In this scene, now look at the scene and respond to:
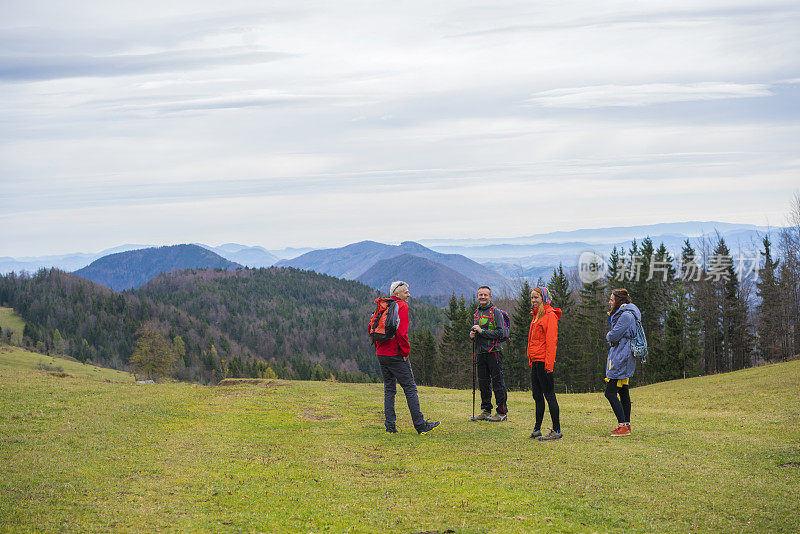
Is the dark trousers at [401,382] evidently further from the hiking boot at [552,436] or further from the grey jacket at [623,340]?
the grey jacket at [623,340]

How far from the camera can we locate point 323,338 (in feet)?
648

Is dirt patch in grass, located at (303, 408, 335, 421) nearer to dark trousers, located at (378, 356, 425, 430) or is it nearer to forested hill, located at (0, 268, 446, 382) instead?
dark trousers, located at (378, 356, 425, 430)

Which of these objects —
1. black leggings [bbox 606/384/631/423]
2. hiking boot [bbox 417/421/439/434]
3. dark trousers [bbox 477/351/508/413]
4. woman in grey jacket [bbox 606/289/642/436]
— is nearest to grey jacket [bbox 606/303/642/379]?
woman in grey jacket [bbox 606/289/642/436]

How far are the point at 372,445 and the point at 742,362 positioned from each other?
68.3 metres

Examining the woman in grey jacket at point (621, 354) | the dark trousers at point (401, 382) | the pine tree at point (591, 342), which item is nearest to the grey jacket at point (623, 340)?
the woman in grey jacket at point (621, 354)

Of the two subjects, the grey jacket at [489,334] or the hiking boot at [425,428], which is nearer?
the hiking boot at [425,428]

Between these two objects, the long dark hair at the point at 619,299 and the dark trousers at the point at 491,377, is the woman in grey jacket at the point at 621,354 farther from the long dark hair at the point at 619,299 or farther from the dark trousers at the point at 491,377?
the dark trousers at the point at 491,377

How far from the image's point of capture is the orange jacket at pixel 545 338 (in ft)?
38.0

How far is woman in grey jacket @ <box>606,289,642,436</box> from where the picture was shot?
1187 cm

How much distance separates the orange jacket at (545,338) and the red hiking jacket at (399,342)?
9.09 feet

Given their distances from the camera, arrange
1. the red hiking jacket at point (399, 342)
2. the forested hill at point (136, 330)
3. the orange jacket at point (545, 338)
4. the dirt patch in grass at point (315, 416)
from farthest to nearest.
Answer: the forested hill at point (136, 330)
the dirt patch in grass at point (315, 416)
the red hiking jacket at point (399, 342)
the orange jacket at point (545, 338)

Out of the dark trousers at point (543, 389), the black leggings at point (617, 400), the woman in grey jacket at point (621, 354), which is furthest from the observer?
the black leggings at point (617, 400)

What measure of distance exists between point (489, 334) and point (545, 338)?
79.5 inches

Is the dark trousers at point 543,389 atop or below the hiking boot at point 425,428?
atop
